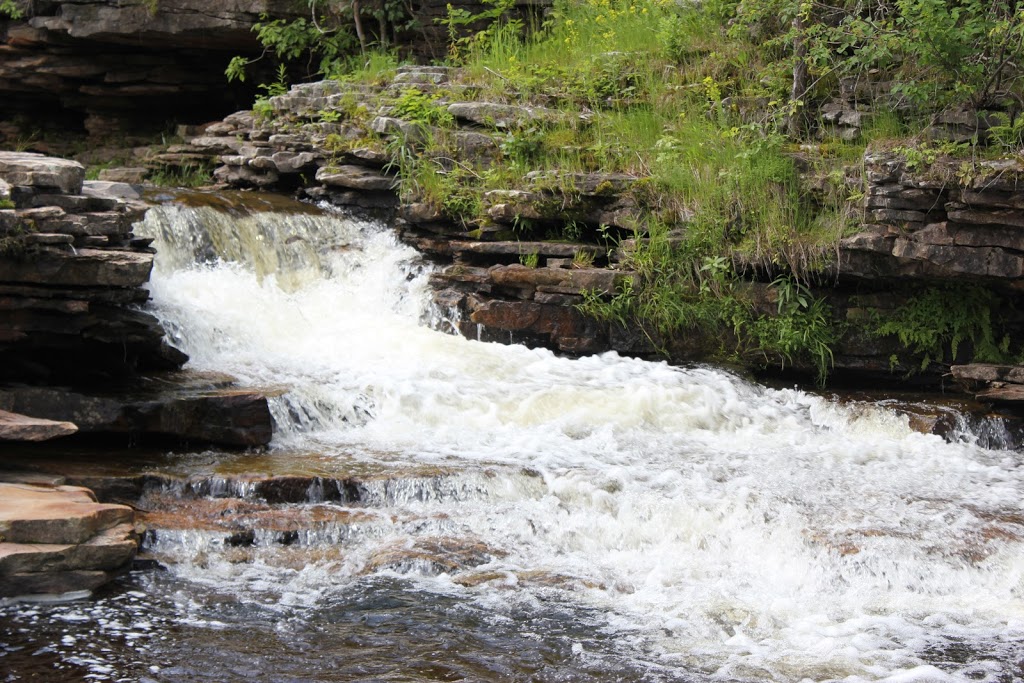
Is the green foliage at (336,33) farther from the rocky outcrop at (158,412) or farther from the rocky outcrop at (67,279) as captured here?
the rocky outcrop at (158,412)

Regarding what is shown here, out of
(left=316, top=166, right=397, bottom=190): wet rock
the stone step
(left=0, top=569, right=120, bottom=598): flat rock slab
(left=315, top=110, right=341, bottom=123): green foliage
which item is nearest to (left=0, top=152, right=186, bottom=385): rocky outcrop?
the stone step

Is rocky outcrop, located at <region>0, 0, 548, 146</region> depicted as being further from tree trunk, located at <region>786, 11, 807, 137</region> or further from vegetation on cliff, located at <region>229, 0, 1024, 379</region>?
tree trunk, located at <region>786, 11, 807, 137</region>

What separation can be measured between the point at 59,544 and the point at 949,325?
706cm

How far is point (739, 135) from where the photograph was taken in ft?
32.5

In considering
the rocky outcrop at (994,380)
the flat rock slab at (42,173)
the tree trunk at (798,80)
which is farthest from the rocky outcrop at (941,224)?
the flat rock slab at (42,173)

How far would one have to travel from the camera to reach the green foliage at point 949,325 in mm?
8578

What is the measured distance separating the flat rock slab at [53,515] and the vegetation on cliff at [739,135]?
16.6 feet

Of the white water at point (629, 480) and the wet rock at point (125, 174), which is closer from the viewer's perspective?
the white water at point (629, 480)

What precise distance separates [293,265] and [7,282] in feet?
12.6

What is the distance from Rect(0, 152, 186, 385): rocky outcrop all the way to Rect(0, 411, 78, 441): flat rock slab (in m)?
1.10

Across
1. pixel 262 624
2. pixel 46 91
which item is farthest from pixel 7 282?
pixel 46 91

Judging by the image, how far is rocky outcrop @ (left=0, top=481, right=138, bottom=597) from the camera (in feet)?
15.6

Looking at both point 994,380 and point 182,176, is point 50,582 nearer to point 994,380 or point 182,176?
point 994,380

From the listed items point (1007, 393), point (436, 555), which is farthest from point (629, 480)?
point (1007, 393)
